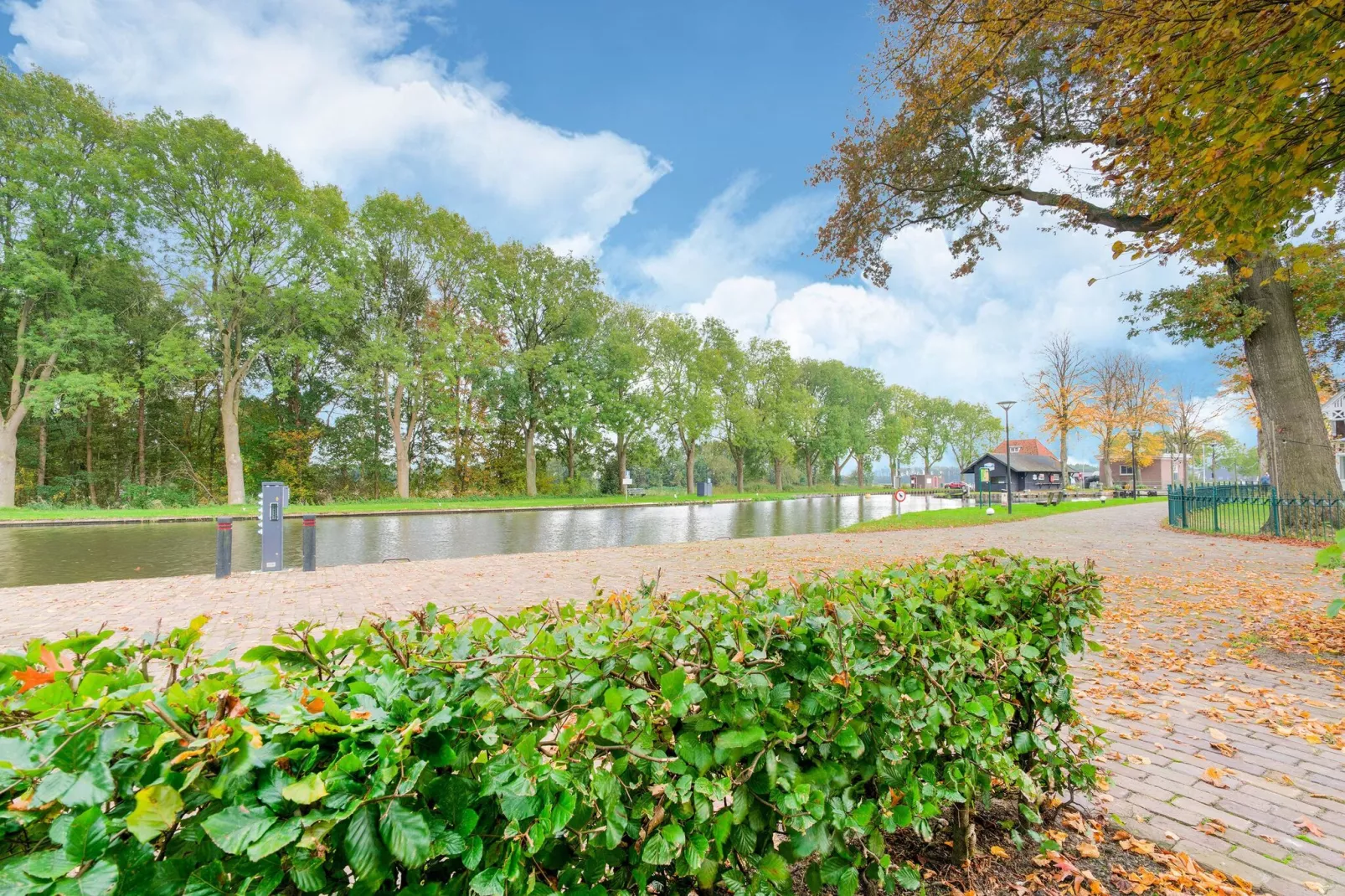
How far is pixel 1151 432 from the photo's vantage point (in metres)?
43.7

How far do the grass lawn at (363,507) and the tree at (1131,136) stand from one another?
21447mm

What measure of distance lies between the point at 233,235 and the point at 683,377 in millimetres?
27453

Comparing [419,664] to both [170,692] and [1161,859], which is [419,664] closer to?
[170,692]

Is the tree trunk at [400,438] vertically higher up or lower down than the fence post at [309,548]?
higher up

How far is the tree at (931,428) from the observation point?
261 ft

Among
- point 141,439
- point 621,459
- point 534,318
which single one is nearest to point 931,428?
point 621,459

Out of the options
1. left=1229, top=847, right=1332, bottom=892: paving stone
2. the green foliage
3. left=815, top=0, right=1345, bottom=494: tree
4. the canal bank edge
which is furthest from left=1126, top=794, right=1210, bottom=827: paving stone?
the canal bank edge

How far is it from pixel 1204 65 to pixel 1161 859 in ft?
16.2

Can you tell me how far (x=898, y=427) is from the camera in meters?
72.1

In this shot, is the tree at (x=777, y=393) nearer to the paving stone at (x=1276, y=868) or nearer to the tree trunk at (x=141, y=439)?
the tree trunk at (x=141, y=439)

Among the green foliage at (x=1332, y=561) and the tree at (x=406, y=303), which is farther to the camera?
the tree at (x=406, y=303)

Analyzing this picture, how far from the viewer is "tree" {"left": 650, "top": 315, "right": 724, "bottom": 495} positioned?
43.0 m

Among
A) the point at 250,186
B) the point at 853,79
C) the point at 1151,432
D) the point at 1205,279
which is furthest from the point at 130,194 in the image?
the point at 1151,432

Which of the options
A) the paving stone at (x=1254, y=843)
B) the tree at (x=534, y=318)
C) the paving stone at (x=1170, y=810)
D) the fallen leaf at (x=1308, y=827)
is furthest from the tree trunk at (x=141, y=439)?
the fallen leaf at (x=1308, y=827)
